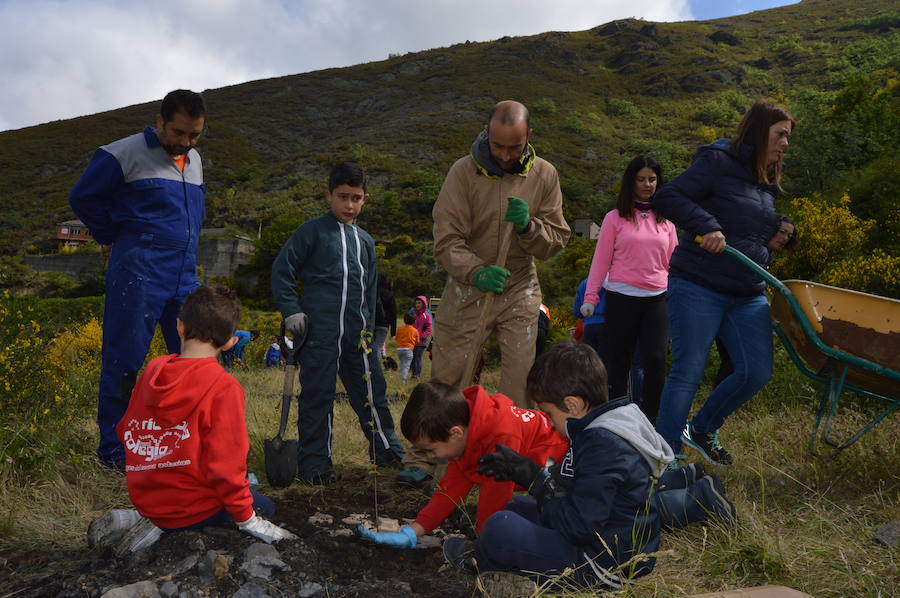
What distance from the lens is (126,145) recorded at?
3.29m

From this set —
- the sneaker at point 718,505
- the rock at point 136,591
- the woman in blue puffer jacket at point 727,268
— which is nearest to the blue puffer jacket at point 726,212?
the woman in blue puffer jacket at point 727,268

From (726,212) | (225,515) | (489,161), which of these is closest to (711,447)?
(726,212)

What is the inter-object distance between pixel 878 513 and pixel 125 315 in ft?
11.9

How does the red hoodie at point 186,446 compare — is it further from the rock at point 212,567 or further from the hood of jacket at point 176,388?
the rock at point 212,567

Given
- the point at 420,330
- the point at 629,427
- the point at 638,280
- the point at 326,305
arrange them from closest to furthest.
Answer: the point at 629,427 → the point at 326,305 → the point at 638,280 → the point at 420,330

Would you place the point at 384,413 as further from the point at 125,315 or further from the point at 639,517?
the point at 639,517

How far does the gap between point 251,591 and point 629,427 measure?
1.28 metres

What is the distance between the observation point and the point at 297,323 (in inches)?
133

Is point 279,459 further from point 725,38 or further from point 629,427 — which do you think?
point 725,38

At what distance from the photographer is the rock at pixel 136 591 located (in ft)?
5.89

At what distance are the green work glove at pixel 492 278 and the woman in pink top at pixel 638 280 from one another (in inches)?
48.9

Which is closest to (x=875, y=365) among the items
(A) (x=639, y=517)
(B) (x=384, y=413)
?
(A) (x=639, y=517)

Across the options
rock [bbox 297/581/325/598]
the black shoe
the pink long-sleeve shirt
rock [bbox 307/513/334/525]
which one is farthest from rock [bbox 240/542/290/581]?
the pink long-sleeve shirt

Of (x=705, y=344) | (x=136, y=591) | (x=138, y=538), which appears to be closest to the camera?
(x=136, y=591)
